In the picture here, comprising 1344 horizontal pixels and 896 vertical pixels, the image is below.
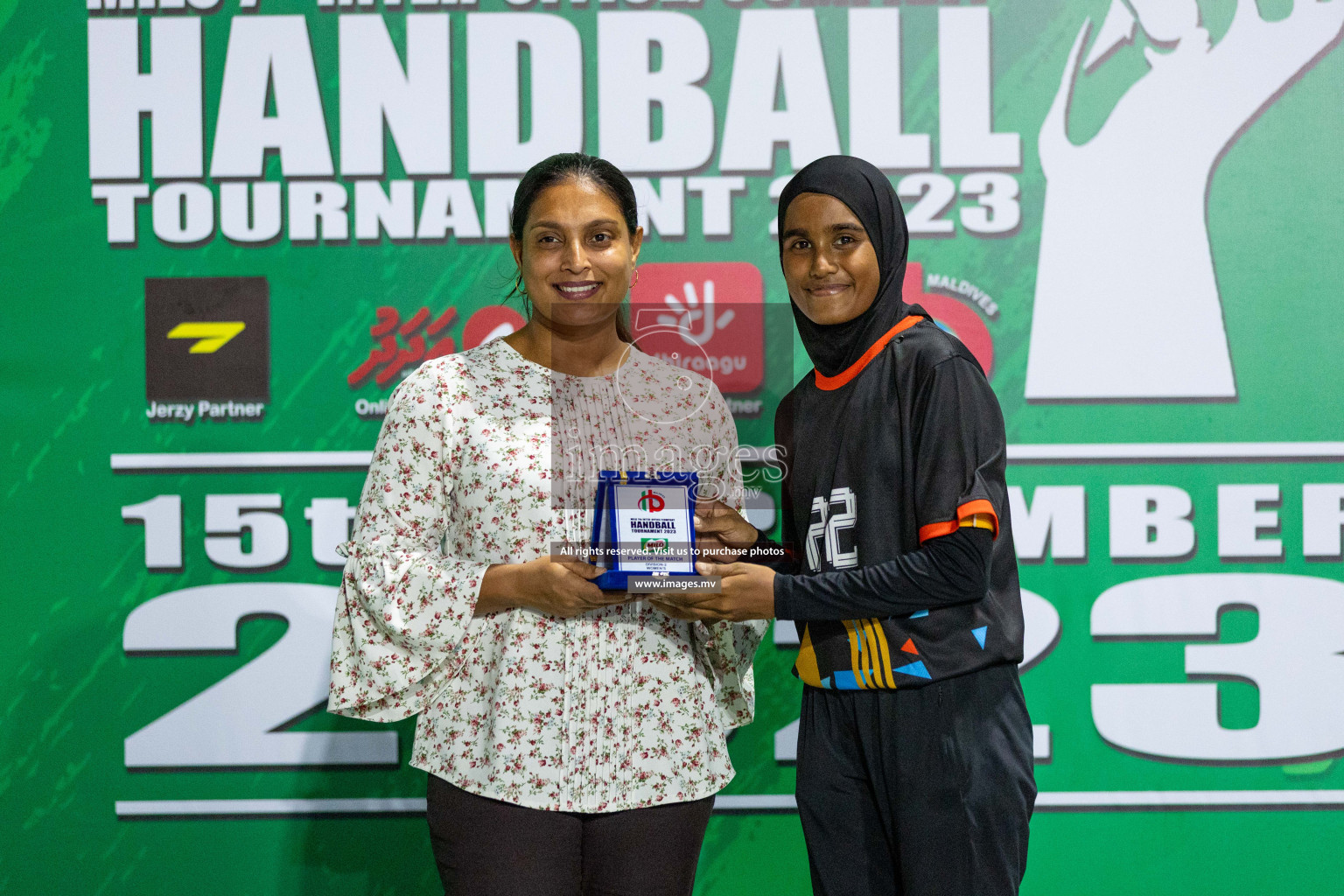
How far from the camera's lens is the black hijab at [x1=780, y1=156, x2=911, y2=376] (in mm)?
1571

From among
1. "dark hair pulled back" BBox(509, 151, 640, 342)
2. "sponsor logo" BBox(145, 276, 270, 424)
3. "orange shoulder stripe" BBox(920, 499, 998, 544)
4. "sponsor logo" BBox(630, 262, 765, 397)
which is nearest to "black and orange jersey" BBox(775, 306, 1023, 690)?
"orange shoulder stripe" BBox(920, 499, 998, 544)

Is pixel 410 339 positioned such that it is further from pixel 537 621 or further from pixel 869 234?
pixel 869 234

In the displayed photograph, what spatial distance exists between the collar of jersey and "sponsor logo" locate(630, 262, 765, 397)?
0.27 metres

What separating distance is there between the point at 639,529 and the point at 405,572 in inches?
15.1

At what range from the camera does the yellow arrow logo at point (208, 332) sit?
247cm

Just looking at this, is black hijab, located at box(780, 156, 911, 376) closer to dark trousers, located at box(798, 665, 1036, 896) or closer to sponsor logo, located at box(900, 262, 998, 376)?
dark trousers, located at box(798, 665, 1036, 896)

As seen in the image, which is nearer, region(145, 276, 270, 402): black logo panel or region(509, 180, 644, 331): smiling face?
region(509, 180, 644, 331): smiling face

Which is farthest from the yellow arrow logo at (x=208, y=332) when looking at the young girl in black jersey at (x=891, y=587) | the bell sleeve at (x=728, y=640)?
the young girl in black jersey at (x=891, y=587)

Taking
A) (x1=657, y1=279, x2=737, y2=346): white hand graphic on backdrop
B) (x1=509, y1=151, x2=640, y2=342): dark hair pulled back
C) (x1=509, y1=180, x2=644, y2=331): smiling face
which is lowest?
(x1=657, y1=279, x2=737, y2=346): white hand graphic on backdrop

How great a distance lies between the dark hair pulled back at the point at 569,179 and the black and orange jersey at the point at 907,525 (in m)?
0.48

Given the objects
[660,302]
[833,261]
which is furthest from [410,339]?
[833,261]

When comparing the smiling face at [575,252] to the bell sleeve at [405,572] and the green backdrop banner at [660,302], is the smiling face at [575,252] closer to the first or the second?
the bell sleeve at [405,572]

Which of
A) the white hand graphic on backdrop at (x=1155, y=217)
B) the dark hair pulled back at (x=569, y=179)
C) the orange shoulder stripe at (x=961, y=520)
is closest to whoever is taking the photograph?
the orange shoulder stripe at (x=961, y=520)

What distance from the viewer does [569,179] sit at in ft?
5.49
